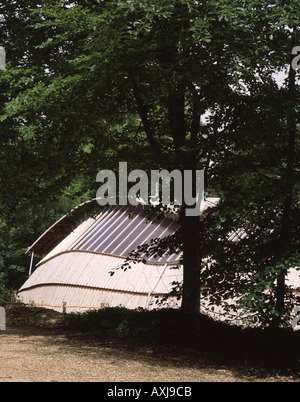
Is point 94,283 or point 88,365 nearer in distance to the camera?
point 88,365

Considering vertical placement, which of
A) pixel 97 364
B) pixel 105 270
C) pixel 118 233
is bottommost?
pixel 97 364

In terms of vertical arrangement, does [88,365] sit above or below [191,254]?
below

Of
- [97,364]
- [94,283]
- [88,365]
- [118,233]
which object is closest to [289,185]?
[97,364]

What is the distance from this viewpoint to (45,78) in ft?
38.3

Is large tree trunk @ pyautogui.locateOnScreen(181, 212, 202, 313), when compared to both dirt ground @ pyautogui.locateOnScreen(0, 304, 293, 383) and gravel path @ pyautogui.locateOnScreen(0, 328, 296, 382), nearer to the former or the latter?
dirt ground @ pyautogui.locateOnScreen(0, 304, 293, 383)

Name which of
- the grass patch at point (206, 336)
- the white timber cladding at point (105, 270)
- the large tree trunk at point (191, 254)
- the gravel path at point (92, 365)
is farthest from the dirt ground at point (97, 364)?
the white timber cladding at point (105, 270)

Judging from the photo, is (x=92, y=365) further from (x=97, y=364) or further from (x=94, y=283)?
(x=94, y=283)

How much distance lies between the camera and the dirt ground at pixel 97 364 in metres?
8.30

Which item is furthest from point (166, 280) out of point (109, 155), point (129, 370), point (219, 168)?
point (129, 370)

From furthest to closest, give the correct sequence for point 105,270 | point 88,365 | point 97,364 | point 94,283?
point 105,270
point 94,283
point 97,364
point 88,365

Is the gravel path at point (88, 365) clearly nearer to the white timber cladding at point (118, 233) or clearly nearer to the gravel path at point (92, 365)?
the gravel path at point (92, 365)

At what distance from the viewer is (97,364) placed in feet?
30.5

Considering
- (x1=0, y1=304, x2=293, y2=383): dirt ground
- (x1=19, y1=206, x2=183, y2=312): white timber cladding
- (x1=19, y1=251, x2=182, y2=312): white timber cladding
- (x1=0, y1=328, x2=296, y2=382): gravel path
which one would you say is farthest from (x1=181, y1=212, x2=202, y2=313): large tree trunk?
(x1=19, y1=206, x2=183, y2=312): white timber cladding
